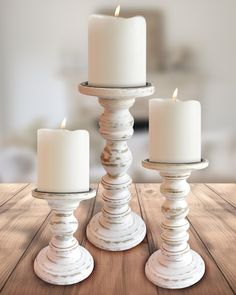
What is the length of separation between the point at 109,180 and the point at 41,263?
7.0 inches

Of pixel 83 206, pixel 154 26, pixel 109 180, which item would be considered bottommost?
pixel 83 206

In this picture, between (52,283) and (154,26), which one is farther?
(154,26)

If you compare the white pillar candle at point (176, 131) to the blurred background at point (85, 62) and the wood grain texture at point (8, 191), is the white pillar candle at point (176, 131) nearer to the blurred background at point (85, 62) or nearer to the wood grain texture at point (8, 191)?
the wood grain texture at point (8, 191)

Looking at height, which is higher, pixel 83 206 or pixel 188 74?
pixel 188 74

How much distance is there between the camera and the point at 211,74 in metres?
1.35

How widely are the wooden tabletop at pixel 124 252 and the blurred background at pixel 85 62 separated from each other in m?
0.29

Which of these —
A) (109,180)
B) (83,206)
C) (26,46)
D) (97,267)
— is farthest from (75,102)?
(97,267)

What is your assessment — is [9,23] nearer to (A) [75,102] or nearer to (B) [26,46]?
(B) [26,46]

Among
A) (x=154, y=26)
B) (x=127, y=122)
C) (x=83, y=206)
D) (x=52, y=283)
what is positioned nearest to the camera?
(x=52, y=283)

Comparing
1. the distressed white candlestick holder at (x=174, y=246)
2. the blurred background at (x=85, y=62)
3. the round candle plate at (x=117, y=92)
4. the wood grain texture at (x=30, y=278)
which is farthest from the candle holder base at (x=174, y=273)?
the blurred background at (x=85, y=62)

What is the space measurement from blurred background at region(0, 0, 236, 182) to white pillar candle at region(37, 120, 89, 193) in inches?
28.8

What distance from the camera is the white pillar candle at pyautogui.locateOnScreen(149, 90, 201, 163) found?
2.01 ft

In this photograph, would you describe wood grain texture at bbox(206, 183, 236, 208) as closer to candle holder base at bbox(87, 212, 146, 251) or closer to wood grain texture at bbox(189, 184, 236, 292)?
wood grain texture at bbox(189, 184, 236, 292)

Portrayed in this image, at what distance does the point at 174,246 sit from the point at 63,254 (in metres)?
0.15
